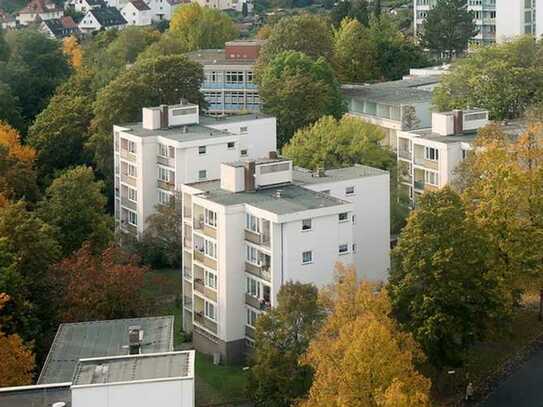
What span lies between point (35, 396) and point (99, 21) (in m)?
112

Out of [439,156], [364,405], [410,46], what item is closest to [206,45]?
[410,46]

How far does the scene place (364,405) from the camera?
1126 inches

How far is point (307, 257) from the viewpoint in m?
37.7

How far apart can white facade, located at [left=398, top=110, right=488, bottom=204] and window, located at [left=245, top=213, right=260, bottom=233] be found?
36.0 feet

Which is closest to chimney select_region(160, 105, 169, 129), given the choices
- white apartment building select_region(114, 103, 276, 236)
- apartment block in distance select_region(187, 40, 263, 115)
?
white apartment building select_region(114, 103, 276, 236)

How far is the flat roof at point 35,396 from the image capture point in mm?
26422

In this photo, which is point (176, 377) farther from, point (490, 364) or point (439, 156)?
point (439, 156)

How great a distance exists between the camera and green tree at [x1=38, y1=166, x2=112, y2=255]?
1766 inches

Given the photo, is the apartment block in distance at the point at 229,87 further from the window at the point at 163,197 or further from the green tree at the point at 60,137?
the window at the point at 163,197

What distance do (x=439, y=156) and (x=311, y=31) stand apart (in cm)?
2405

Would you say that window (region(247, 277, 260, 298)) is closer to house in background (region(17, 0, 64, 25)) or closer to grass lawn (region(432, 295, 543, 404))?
grass lawn (region(432, 295, 543, 404))

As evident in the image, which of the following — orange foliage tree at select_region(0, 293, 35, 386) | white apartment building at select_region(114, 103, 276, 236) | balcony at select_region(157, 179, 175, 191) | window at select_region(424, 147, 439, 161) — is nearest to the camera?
orange foliage tree at select_region(0, 293, 35, 386)

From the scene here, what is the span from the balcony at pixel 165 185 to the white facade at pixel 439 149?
9.42 metres

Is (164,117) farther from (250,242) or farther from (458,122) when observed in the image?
(250,242)
